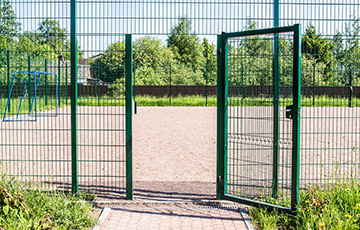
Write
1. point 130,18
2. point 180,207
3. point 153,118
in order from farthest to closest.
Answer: point 153,118, point 130,18, point 180,207

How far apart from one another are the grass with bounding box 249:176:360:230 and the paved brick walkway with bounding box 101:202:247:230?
1.03 ft

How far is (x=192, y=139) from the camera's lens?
1225cm

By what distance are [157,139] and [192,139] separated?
101cm

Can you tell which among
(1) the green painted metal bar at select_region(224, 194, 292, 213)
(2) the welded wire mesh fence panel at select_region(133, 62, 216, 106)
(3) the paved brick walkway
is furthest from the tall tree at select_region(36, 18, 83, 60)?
(2) the welded wire mesh fence panel at select_region(133, 62, 216, 106)

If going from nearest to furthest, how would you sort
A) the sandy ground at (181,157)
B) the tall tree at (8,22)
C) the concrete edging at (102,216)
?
the concrete edging at (102,216)
the sandy ground at (181,157)
the tall tree at (8,22)

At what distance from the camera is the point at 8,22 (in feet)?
20.3

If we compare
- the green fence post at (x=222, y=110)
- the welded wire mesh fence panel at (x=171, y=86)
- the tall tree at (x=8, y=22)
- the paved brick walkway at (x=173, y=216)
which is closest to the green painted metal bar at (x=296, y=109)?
the paved brick walkway at (x=173, y=216)

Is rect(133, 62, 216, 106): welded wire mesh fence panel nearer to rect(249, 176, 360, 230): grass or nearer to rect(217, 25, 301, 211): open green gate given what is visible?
rect(217, 25, 301, 211): open green gate

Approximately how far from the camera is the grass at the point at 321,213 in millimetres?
4445

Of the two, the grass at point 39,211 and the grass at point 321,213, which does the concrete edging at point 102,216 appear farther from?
the grass at point 321,213

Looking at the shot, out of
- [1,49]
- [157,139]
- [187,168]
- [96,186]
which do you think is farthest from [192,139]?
[1,49]

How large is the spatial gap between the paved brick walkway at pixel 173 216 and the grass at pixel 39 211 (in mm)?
319

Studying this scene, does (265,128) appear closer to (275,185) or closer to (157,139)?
(275,185)

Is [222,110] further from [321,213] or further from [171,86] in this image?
[171,86]
